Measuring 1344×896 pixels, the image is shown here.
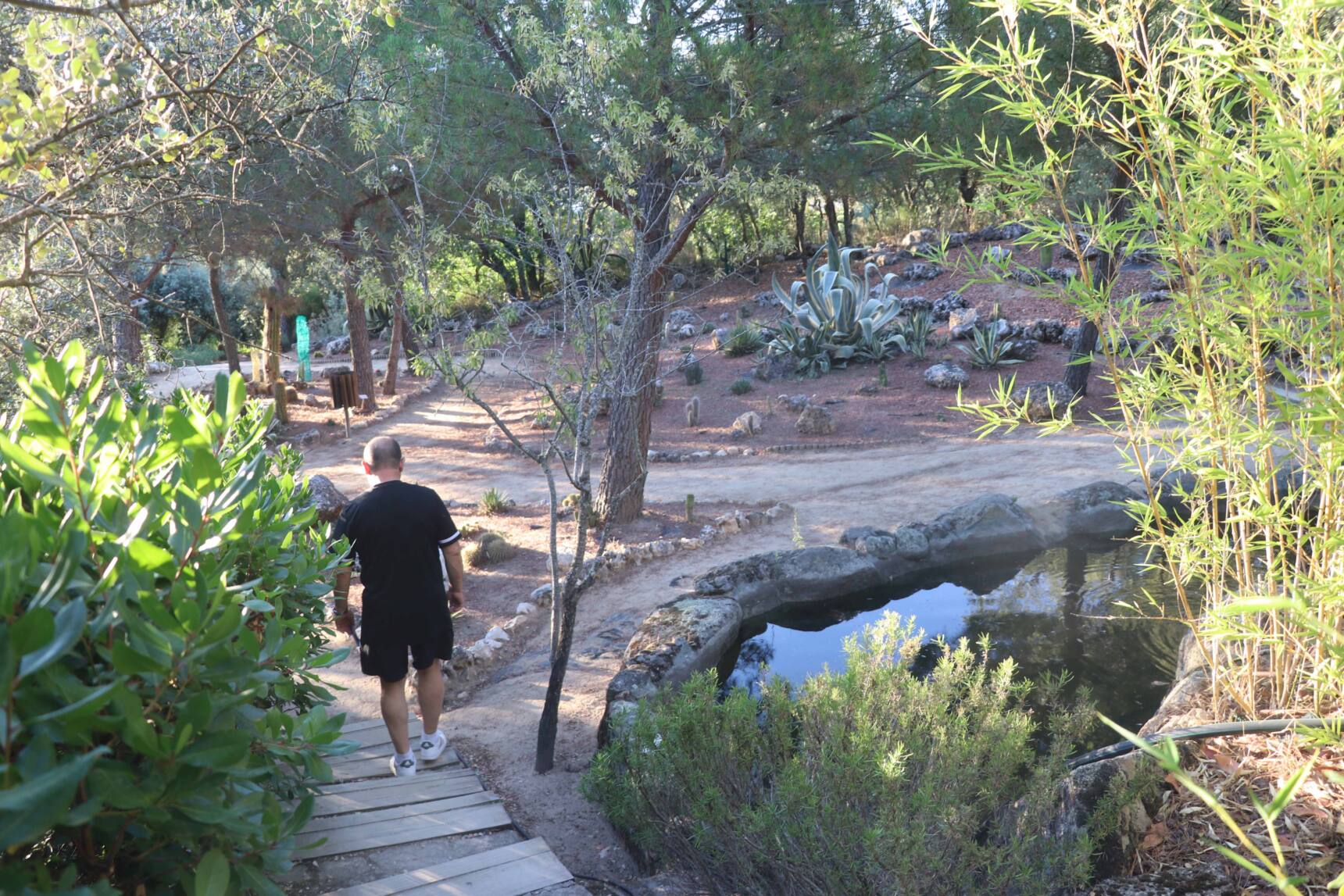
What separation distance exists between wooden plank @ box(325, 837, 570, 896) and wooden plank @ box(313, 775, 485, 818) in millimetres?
527

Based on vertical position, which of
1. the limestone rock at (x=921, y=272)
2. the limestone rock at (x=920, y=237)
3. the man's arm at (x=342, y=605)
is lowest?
the man's arm at (x=342, y=605)

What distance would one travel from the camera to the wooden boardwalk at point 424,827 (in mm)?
2402

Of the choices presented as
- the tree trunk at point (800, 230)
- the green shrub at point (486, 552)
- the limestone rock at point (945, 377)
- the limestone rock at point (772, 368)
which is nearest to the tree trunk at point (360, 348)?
the limestone rock at point (772, 368)

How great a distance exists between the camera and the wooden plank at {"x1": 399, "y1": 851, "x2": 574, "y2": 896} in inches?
92.7

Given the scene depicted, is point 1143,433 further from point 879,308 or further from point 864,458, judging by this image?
point 879,308

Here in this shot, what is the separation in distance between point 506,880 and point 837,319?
13270mm

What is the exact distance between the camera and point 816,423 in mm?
11492

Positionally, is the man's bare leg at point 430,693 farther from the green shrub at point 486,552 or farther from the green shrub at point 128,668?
the green shrub at point 486,552

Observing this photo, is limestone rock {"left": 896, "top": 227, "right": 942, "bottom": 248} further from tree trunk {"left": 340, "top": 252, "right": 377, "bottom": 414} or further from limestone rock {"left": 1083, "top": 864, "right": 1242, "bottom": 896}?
limestone rock {"left": 1083, "top": 864, "right": 1242, "bottom": 896}

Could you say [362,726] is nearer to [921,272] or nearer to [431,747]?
[431,747]

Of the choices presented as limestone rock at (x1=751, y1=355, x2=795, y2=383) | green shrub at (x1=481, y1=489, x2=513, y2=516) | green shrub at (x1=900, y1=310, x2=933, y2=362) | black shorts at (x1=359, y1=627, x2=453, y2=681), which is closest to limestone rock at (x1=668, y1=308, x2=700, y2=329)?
limestone rock at (x1=751, y1=355, x2=795, y2=383)

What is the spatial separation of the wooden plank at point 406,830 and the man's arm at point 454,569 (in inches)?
37.3

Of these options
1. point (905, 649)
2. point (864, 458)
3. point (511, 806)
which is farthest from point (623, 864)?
point (864, 458)

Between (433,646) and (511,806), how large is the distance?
69 centimetres
